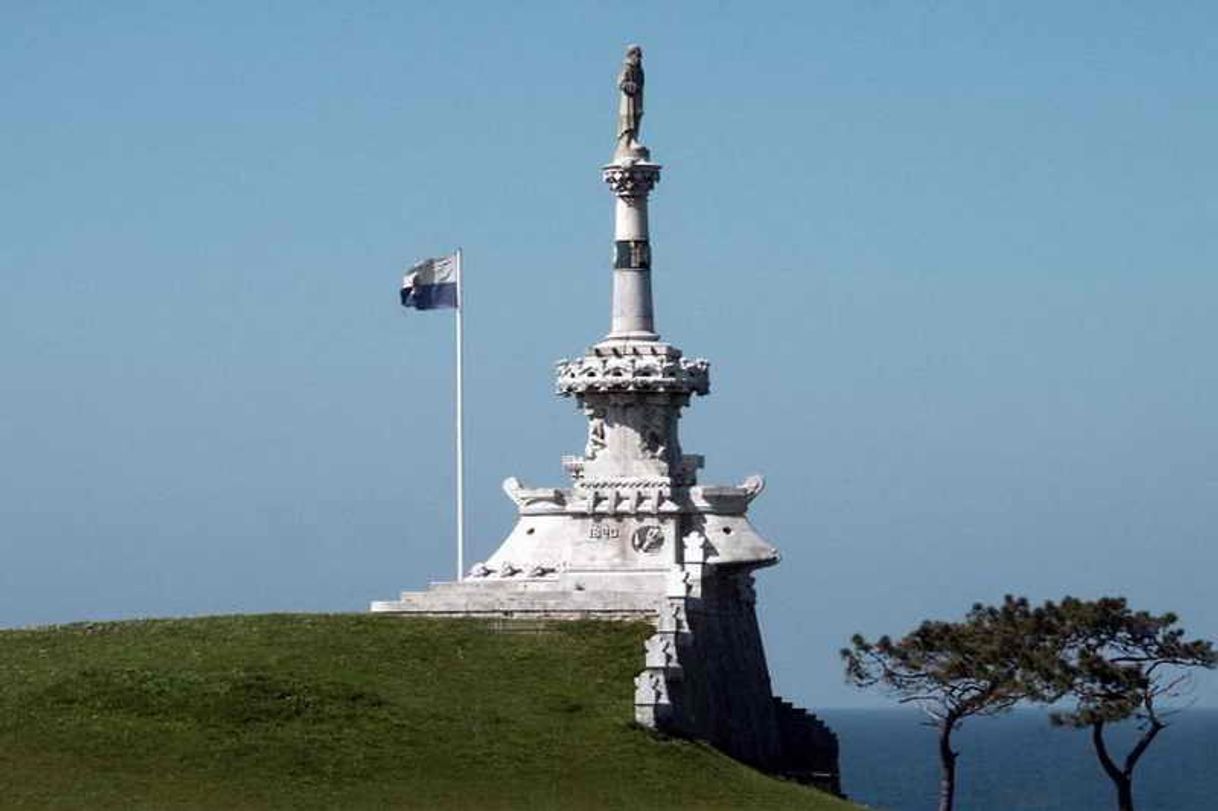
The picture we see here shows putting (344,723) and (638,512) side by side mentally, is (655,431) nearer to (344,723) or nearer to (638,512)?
(638,512)

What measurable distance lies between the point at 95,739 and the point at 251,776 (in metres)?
3.40

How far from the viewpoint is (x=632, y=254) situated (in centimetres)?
8031

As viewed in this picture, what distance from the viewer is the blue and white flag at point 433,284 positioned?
82.6 m

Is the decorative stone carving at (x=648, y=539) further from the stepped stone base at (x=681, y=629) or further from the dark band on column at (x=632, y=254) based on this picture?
the dark band on column at (x=632, y=254)

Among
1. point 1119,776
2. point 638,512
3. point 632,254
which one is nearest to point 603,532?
point 638,512

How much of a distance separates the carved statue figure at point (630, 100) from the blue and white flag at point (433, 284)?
4.92m

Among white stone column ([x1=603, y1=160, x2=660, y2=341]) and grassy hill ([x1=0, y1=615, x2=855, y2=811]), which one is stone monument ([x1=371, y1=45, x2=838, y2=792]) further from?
grassy hill ([x1=0, y1=615, x2=855, y2=811])

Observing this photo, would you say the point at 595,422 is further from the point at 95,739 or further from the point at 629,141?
the point at 95,739

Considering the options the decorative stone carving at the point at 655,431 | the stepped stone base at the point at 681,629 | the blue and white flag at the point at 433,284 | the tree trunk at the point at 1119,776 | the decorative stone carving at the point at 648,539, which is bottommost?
the tree trunk at the point at 1119,776

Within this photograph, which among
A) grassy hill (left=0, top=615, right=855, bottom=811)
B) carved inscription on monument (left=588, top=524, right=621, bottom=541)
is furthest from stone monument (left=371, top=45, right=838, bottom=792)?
grassy hill (left=0, top=615, right=855, bottom=811)

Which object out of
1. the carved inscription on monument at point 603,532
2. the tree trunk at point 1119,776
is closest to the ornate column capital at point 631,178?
the carved inscription on monument at point 603,532

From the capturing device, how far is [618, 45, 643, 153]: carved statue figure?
267ft

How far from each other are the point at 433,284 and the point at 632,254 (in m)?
5.21

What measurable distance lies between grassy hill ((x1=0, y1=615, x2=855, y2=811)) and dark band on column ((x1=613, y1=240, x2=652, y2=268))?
1036 cm
